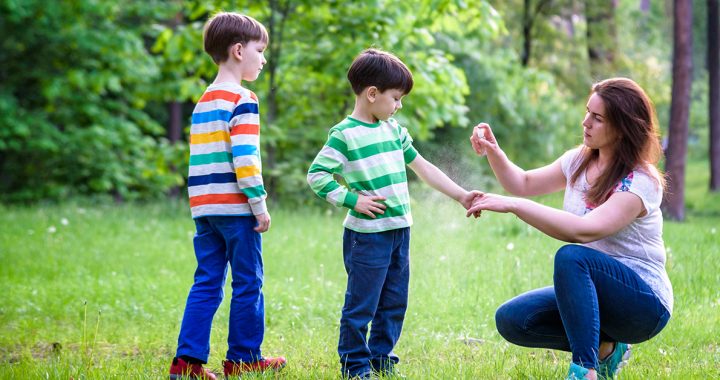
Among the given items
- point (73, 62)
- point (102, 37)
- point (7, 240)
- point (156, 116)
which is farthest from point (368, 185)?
point (156, 116)

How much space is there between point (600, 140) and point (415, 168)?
0.85 meters

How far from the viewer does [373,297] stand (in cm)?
345

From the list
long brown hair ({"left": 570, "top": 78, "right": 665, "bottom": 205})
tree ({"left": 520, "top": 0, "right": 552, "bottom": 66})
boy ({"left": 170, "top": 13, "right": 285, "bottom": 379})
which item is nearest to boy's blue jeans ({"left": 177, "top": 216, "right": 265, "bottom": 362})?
boy ({"left": 170, "top": 13, "right": 285, "bottom": 379})

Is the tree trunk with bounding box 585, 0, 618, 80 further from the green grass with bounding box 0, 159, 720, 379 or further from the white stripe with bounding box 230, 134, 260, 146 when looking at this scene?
the white stripe with bounding box 230, 134, 260, 146

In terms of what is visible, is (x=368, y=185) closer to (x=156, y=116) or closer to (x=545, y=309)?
(x=545, y=309)

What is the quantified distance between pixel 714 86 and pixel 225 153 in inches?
605

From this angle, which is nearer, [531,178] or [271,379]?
[271,379]

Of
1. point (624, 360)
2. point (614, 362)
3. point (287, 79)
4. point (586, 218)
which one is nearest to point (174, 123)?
→ point (287, 79)

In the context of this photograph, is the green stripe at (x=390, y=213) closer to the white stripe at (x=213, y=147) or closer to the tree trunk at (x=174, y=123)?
the white stripe at (x=213, y=147)

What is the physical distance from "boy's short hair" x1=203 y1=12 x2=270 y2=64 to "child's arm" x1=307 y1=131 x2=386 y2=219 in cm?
64

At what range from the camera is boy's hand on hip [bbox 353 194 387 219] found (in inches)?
131

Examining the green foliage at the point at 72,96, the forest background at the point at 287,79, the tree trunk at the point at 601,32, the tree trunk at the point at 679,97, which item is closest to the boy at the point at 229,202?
the forest background at the point at 287,79

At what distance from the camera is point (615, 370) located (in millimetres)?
3508

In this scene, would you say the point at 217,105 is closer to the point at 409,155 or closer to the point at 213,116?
the point at 213,116
